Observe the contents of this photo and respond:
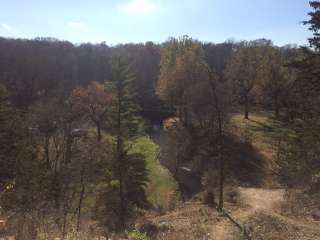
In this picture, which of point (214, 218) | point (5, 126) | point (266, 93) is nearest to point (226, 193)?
point (214, 218)

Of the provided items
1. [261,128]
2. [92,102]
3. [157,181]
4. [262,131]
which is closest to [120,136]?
[157,181]

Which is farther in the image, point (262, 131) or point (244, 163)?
point (262, 131)

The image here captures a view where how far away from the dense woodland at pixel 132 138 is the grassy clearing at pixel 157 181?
35cm

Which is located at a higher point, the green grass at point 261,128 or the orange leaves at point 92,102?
the orange leaves at point 92,102

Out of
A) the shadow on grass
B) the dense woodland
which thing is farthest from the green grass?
the shadow on grass

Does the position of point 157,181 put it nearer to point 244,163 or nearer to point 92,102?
point 244,163

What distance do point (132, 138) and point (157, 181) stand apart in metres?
8.60

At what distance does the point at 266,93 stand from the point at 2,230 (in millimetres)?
51628

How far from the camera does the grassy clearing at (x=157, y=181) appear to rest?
32.1 m

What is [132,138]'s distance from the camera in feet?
96.3

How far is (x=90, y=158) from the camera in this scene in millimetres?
24859

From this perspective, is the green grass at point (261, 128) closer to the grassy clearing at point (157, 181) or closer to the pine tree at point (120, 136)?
the grassy clearing at point (157, 181)

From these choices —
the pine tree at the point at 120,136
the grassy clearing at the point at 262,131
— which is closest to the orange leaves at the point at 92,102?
the grassy clearing at the point at 262,131

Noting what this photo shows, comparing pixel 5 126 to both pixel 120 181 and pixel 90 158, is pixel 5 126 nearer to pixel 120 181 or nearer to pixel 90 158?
pixel 90 158
